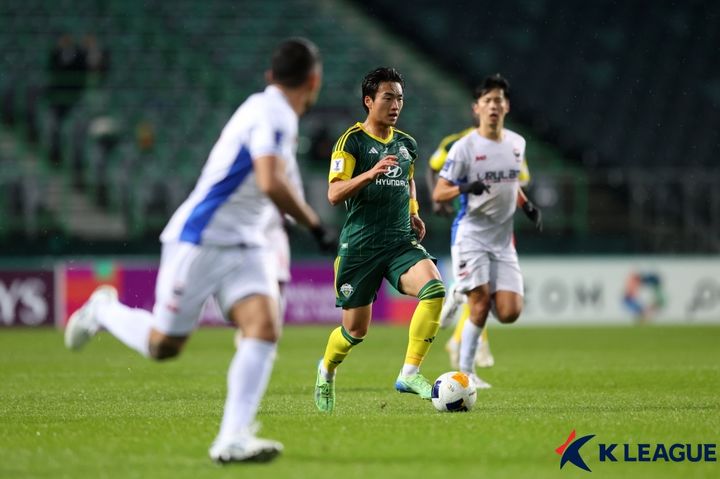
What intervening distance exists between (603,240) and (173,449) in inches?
697

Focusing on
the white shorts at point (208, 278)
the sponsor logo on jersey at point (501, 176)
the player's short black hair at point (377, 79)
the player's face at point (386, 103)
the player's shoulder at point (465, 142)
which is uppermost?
the player's short black hair at point (377, 79)

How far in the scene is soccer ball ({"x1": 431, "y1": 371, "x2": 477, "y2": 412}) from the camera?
896 centimetres

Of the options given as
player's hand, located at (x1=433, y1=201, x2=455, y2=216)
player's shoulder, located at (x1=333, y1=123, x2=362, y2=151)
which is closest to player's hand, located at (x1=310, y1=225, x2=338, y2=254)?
player's shoulder, located at (x1=333, y1=123, x2=362, y2=151)

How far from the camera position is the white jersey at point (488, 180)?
36.4ft

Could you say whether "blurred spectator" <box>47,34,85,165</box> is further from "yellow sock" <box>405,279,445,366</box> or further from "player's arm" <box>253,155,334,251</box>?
"player's arm" <box>253,155,334,251</box>

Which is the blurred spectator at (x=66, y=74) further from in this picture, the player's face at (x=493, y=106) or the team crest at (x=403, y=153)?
the team crest at (x=403, y=153)

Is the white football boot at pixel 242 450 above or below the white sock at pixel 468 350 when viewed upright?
above

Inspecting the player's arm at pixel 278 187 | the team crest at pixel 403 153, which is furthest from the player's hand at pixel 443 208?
the player's arm at pixel 278 187

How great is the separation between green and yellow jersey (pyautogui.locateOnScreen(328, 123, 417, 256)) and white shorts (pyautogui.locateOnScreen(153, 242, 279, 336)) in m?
3.04

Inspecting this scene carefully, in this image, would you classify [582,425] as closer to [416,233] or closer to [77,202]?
[416,233]

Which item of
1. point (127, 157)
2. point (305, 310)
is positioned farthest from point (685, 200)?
point (127, 157)

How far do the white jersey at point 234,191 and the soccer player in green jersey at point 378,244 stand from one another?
2.74 meters

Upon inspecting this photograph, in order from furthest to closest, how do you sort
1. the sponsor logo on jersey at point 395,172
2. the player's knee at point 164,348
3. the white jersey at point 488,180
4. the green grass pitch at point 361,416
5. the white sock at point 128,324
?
the white jersey at point 488,180 → the sponsor logo on jersey at point 395,172 → the white sock at point 128,324 → the player's knee at point 164,348 → the green grass pitch at point 361,416

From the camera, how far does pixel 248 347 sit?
6.39 metres
